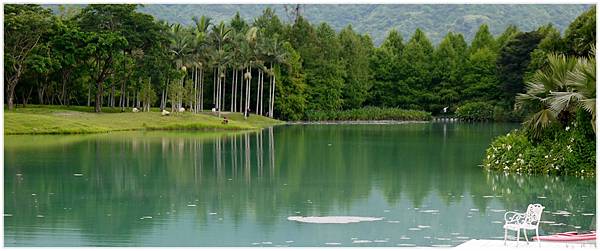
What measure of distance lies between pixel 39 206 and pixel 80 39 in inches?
1588

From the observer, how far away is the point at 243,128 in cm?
5878

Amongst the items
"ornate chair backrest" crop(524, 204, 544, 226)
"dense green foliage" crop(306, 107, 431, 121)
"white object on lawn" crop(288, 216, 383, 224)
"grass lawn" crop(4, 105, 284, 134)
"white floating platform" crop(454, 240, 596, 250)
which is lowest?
"dense green foliage" crop(306, 107, 431, 121)

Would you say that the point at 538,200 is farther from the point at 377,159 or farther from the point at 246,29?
the point at 246,29

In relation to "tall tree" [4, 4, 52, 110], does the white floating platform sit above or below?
below

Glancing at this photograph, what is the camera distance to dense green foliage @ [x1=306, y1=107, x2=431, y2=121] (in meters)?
78.4

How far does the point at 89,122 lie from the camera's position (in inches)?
2030

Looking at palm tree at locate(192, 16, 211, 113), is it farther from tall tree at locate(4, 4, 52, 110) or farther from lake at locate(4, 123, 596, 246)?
lake at locate(4, 123, 596, 246)

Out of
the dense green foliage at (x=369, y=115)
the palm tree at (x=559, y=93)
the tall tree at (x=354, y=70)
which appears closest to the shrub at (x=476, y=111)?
the dense green foliage at (x=369, y=115)

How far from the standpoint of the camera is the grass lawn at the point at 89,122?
46.7 m

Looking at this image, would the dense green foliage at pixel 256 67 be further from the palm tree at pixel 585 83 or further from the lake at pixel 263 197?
the palm tree at pixel 585 83

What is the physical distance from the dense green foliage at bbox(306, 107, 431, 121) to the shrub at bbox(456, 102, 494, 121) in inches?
106

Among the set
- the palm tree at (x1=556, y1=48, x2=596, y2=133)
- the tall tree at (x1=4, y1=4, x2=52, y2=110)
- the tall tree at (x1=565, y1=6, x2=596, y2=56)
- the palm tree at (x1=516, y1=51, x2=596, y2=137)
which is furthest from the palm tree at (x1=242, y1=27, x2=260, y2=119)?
the palm tree at (x1=556, y1=48, x2=596, y2=133)

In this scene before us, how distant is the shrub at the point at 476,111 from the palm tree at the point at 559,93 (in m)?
55.5

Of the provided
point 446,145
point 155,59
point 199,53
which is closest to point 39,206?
point 446,145
